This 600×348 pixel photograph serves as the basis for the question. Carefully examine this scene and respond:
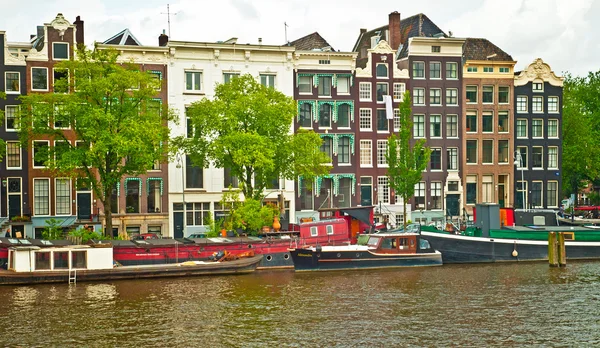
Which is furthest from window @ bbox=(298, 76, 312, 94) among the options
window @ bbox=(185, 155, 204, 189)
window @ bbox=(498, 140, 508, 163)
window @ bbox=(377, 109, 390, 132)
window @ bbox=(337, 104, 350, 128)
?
window @ bbox=(498, 140, 508, 163)

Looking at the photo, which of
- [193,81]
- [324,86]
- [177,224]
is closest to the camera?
A: [177,224]

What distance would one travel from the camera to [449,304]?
4697 centimetres

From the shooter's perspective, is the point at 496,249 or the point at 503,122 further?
the point at 503,122

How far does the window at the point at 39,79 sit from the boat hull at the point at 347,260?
26.7 meters

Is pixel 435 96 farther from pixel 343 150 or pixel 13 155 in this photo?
A: pixel 13 155

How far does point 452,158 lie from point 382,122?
26.4 feet

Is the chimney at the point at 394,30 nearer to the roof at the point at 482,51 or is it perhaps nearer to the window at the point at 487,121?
the roof at the point at 482,51

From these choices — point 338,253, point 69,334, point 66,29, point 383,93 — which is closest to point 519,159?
point 383,93

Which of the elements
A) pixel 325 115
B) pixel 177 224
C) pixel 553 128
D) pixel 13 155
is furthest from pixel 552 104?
pixel 13 155

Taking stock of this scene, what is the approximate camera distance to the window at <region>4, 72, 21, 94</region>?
238 ft

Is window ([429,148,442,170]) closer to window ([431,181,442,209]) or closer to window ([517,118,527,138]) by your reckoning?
window ([431,181,442,209])

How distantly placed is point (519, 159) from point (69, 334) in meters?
57.5

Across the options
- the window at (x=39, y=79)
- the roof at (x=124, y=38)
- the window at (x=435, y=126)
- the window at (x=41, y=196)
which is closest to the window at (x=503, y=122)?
the window at (x=435, y=126)

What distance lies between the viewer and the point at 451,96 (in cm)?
8712
